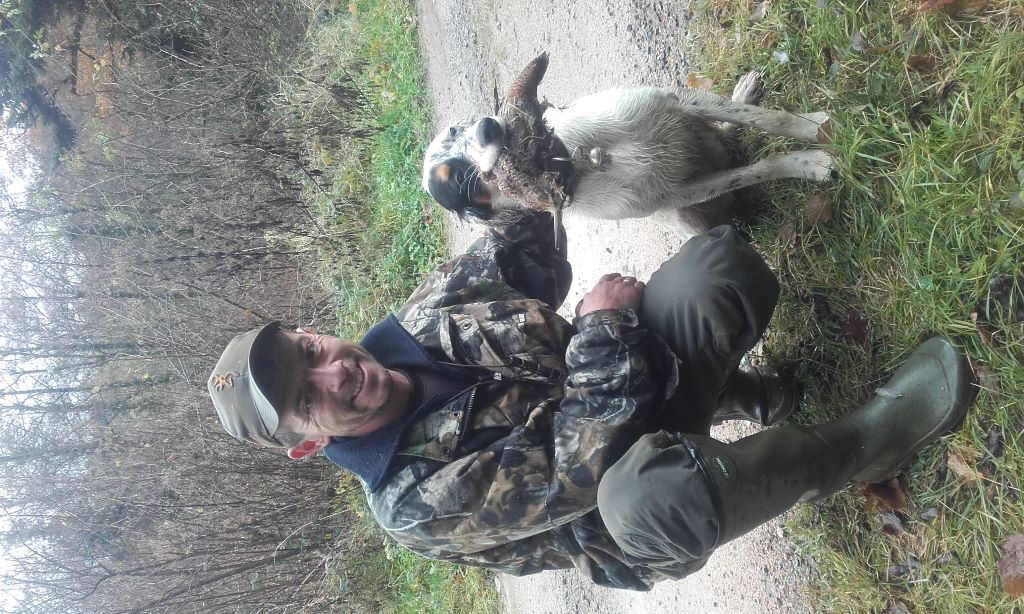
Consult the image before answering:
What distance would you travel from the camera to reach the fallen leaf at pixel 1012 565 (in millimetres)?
2008

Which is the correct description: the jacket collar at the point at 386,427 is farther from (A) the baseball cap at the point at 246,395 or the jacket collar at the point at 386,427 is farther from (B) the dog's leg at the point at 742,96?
(B) the dog's leg at the point at 742,96

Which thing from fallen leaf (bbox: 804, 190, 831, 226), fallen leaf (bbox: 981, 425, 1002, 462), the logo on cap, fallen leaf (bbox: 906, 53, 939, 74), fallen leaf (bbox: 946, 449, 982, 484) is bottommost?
fallen leaf (bbox: 946, 449, 982, 484)

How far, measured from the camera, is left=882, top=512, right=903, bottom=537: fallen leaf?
8.15 ft

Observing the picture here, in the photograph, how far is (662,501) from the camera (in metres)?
1.91

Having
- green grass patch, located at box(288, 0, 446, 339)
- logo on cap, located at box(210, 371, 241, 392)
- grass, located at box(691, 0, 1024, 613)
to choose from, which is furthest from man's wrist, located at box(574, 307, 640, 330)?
green grass patch, located at box(288, 0, 446, 339)

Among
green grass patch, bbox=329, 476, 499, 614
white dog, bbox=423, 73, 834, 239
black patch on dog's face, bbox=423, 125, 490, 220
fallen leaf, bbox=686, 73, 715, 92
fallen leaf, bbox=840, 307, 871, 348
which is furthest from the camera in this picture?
green grass patch, bbox=329, 476, 499, 614

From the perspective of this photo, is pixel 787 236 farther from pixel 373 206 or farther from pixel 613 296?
pixel 373 206

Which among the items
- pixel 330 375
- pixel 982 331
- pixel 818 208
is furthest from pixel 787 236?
pixel 330 375

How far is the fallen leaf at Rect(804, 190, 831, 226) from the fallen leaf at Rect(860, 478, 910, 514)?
111 cm

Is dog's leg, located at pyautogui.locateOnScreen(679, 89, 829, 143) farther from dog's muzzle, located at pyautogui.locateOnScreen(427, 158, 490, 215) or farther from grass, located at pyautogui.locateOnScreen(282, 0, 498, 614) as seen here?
grass, located at pyautogui.locateOnScreen(282, 0, 498, 614)

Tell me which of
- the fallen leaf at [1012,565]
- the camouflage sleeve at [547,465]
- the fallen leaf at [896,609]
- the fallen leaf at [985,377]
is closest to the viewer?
the fallen leaf at [1012,565]

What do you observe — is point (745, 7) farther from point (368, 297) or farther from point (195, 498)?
point (195, 498)

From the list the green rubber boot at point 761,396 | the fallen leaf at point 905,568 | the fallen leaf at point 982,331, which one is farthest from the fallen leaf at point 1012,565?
the green rubber boot at point 761,396

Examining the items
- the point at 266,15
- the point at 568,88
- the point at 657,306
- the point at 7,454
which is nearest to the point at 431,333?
the point at 657,306
